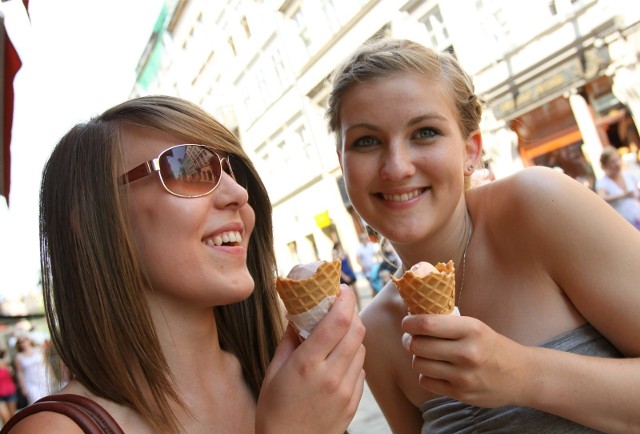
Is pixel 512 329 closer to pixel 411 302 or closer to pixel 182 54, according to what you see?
pixel 411 302

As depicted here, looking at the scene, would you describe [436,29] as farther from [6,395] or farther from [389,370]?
[389,370]

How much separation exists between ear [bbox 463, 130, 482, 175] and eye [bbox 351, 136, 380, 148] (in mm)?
487

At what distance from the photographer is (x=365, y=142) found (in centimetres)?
207

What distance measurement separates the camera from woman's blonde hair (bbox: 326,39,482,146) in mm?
2031

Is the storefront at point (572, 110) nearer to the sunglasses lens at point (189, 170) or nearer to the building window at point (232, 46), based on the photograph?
the sunglasses lens at point (189, 170)

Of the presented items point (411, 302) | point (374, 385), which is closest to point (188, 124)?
point (411, 302)

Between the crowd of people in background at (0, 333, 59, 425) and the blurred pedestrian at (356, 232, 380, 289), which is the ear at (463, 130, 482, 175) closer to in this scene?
the crowd of people in background at (0, 333, 59, 425)

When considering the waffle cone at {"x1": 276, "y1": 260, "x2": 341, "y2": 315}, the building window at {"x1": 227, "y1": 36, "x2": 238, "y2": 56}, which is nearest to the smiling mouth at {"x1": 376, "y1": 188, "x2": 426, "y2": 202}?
the waffle cone at {"x1": 276, "y1": 260, "x2": 341, "y2": 315}

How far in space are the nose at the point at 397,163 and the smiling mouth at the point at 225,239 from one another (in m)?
0.62

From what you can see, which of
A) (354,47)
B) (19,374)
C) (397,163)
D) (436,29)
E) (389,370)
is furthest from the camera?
→ (354,47)

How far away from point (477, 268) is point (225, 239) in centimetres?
107

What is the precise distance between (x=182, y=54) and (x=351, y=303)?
1551 inches

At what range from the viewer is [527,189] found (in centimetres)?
187

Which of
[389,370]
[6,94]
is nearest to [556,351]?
[389,370]
